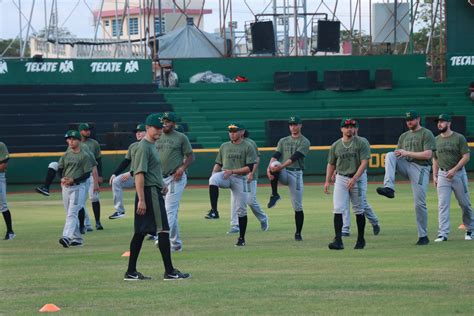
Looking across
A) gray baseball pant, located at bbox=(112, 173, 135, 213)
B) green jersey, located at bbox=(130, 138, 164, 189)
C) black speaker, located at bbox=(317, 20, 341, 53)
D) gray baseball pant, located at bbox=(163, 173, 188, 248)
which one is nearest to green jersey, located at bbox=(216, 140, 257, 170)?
gray baseball pant, located at bbox=(163, 173, 188, 248)

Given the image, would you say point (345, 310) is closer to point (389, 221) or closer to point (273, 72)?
point (389, 221)

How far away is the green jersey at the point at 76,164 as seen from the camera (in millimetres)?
18516

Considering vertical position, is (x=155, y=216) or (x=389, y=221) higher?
(x=155, y=216)

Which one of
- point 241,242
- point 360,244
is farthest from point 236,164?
point 360,244

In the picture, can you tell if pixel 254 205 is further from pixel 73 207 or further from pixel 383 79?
pixel 383 79

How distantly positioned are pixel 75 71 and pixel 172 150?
87.9ft

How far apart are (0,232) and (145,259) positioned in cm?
695

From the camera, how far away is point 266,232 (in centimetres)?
2034

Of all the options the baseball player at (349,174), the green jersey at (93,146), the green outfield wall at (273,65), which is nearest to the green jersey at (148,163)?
the baseball player at (349,174)

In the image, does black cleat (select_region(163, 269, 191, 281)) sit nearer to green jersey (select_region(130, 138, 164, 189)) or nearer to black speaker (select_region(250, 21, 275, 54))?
green jersey (select_region(130, 138, 164, 189))

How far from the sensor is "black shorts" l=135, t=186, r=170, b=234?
13.0 m

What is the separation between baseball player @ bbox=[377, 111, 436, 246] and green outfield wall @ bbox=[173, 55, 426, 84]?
27395 mm

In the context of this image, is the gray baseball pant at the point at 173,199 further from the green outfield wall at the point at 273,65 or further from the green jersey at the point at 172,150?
the green outfield wall at the point at 273,65

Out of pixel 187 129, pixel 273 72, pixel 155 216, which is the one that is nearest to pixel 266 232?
pixel 155 216
